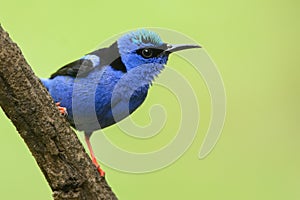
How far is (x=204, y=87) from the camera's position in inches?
285

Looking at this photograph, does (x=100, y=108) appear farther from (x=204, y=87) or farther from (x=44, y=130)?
(x=204, y=87)

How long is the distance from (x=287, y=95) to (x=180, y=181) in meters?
1.92

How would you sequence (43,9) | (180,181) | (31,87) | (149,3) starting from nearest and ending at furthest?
(31,87), (180,181), (43,9), (149,3)

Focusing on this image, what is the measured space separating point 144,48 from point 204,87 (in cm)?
251

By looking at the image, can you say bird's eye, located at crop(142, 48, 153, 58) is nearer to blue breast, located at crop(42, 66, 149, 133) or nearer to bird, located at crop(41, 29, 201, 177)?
bird, located at crop(41, 29, 201, 177)

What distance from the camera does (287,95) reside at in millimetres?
8172

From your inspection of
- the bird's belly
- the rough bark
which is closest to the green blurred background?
the bird's belly

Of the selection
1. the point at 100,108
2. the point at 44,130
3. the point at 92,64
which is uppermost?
the point at 92,64

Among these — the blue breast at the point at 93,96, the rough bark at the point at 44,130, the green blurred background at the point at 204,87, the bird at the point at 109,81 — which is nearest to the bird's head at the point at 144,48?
the bird at the point at 109,81

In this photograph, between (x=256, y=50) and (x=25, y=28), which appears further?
(x=256, y=50)

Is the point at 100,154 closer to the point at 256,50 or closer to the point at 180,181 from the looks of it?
the point at 180,181

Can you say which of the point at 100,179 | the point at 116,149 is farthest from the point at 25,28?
the point at 100,179

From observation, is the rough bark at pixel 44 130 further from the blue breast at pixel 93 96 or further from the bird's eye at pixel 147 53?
the bird's eye at pixel 147 53

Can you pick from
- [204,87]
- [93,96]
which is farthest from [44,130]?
[204,87]
